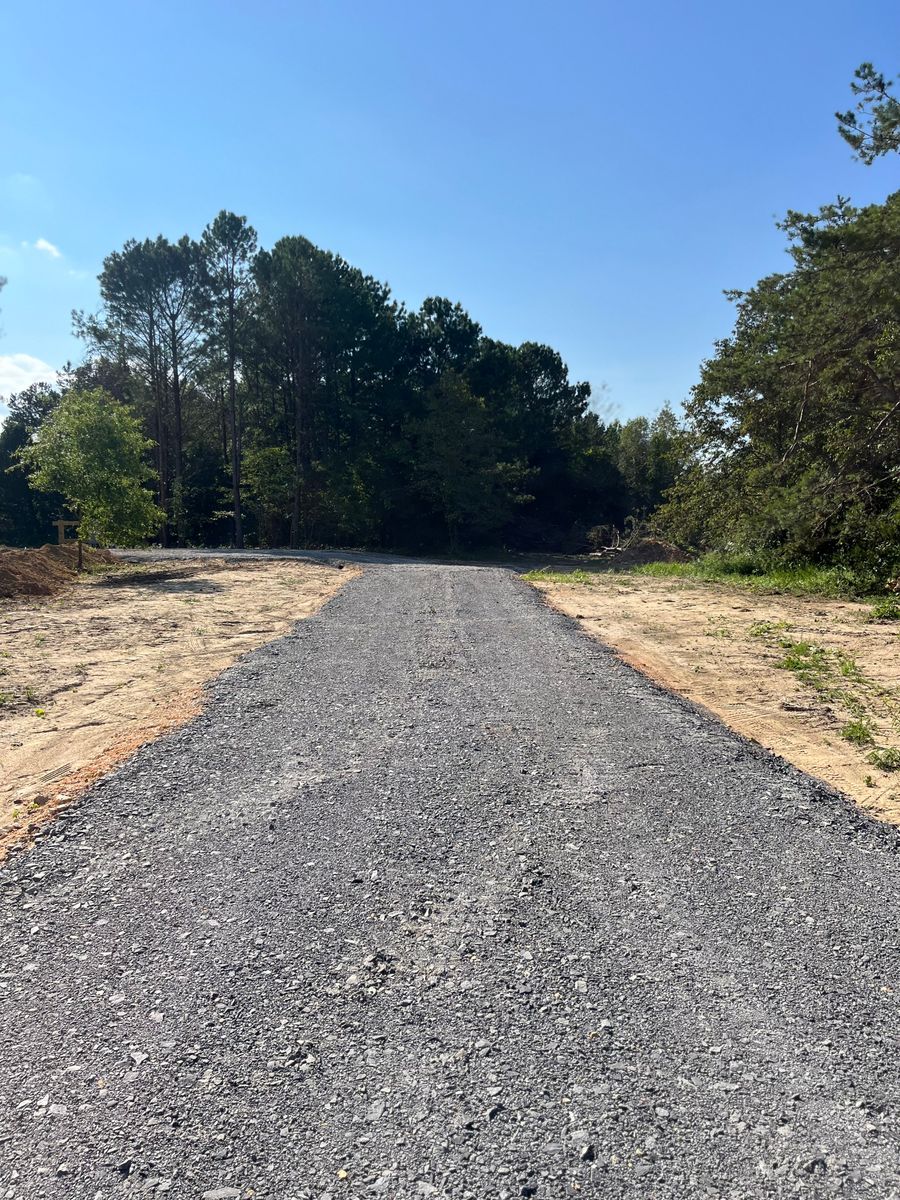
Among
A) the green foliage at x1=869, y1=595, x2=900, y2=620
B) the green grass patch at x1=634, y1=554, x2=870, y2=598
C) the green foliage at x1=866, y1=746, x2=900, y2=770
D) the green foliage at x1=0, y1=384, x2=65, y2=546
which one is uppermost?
the green foliage at x1=0, y1=384, x2=65, y2=546

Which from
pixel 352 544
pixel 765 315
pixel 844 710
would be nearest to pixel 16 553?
pixel 844 710

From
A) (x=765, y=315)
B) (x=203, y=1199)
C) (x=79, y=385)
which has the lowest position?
(x=203, y=1199)

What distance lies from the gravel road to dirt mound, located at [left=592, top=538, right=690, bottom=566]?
80.8ft

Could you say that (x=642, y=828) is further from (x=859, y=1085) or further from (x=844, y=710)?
(x=844, y=710)

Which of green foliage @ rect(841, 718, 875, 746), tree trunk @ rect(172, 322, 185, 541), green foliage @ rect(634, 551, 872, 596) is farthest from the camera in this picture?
tree trunk @ rect(172, 322, 185, 541)

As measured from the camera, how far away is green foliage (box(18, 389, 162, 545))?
1947 cm

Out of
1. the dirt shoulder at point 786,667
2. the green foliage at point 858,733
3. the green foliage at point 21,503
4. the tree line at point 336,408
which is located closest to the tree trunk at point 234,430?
the tree line at point 336,408

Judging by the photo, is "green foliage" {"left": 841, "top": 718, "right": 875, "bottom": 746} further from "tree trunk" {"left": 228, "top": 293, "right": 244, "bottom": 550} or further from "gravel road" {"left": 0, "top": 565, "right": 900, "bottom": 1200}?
"tree trunk" {"left": 228, "top": 293, "right": 244, "bottom": 550}

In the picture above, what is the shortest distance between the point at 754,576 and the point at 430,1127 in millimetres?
17582

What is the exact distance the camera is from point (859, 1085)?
2115mm

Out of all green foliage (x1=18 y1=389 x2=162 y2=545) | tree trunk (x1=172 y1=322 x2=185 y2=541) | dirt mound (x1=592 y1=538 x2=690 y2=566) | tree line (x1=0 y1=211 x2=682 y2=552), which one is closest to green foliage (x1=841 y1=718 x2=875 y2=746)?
green foliage (x1=18 y1=389 x2=162 y2=545)

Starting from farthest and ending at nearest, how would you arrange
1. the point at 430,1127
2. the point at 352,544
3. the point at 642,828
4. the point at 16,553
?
the point at 352,544
the point at 16,553
the point at 642,828
the point at 430,1127

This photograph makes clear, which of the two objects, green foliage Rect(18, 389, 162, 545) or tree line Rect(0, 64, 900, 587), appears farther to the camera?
tree line Rect(0, 64, 900, 587)

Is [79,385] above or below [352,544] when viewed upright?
above
